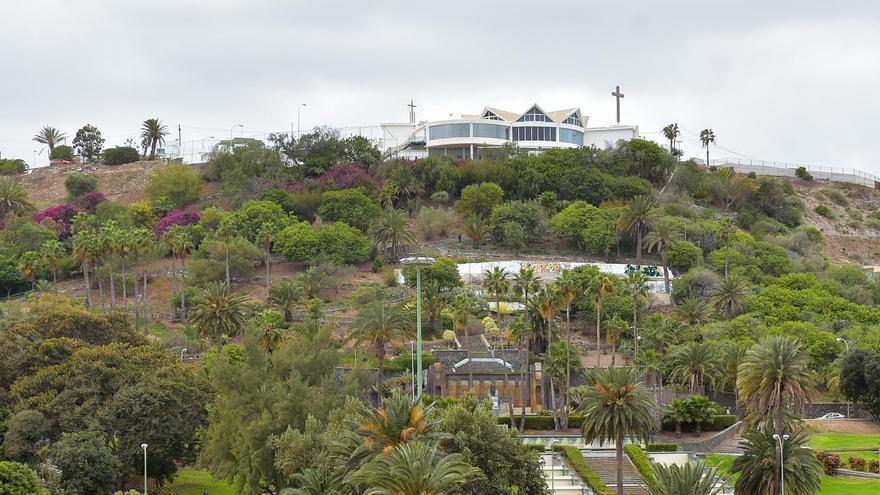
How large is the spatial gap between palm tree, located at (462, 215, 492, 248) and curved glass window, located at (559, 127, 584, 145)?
32.6 m

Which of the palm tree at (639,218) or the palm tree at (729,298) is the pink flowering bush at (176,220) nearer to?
the palm tree at (639,218)

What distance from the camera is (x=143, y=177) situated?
162 m

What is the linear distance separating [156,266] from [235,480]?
57.8 meters

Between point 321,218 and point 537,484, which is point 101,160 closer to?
point 321,218

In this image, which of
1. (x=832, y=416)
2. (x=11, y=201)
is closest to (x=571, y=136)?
(x=11, y=201)

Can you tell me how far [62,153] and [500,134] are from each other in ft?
216

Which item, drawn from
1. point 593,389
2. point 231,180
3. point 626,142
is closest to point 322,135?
point 231,180

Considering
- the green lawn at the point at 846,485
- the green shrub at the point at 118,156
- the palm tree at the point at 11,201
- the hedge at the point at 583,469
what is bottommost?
the green lawn at the point at 846,485

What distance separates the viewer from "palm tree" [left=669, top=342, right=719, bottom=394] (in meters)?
80.6

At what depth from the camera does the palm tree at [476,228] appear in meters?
128

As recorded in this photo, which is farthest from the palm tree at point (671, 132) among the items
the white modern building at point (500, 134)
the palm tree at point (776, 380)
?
the palm tree at point (776, 380)

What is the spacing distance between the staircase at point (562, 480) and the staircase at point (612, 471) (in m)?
1.69

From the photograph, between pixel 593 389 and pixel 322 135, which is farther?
pixel 322 135

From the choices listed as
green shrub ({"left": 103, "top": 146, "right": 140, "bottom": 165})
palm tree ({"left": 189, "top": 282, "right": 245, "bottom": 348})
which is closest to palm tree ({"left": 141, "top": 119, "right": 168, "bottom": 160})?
green shrub ({"left": 103, "top": 146, "right": 140, "bottom": 165})
